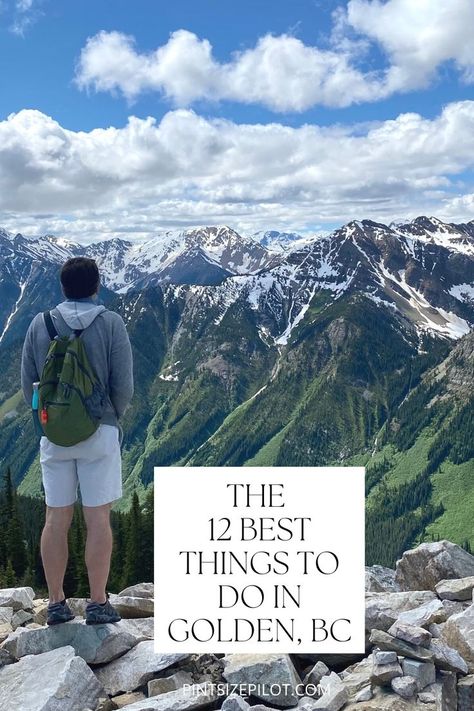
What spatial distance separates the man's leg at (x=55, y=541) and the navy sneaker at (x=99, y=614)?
2.47 ft

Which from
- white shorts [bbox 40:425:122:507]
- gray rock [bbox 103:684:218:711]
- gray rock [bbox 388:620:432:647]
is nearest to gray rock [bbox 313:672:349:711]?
gray rock [bbox 103:684:218:711]

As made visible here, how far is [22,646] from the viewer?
11.7 meters

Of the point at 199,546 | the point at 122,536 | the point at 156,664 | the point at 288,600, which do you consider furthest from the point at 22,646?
the point at 122,536

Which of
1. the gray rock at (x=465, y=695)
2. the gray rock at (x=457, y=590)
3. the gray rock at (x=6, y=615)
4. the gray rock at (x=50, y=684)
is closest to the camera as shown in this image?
the gray rock at (x=465, y=695)

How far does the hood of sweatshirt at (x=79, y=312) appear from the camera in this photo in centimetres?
1141

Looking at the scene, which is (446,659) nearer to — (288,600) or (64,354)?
(288,600)

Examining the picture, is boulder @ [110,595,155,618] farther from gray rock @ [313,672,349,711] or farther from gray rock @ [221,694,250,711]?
gray rock @ [313,672,349,711]

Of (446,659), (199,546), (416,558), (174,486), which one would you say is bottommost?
(416,558)

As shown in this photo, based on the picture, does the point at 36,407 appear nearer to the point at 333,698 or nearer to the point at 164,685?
the point at 164,685

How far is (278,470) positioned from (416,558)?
33.1 feet

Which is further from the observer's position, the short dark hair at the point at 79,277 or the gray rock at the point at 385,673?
the short dark hair at the point at 79,277

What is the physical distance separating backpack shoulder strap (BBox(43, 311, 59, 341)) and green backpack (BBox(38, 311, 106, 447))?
193 millimetres

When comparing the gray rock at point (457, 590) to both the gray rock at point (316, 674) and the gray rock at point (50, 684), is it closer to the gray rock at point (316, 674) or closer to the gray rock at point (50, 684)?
the gray rock at point (316, 674)

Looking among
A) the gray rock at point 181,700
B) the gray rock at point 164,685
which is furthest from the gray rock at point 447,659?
the gray rock at point 164,685
